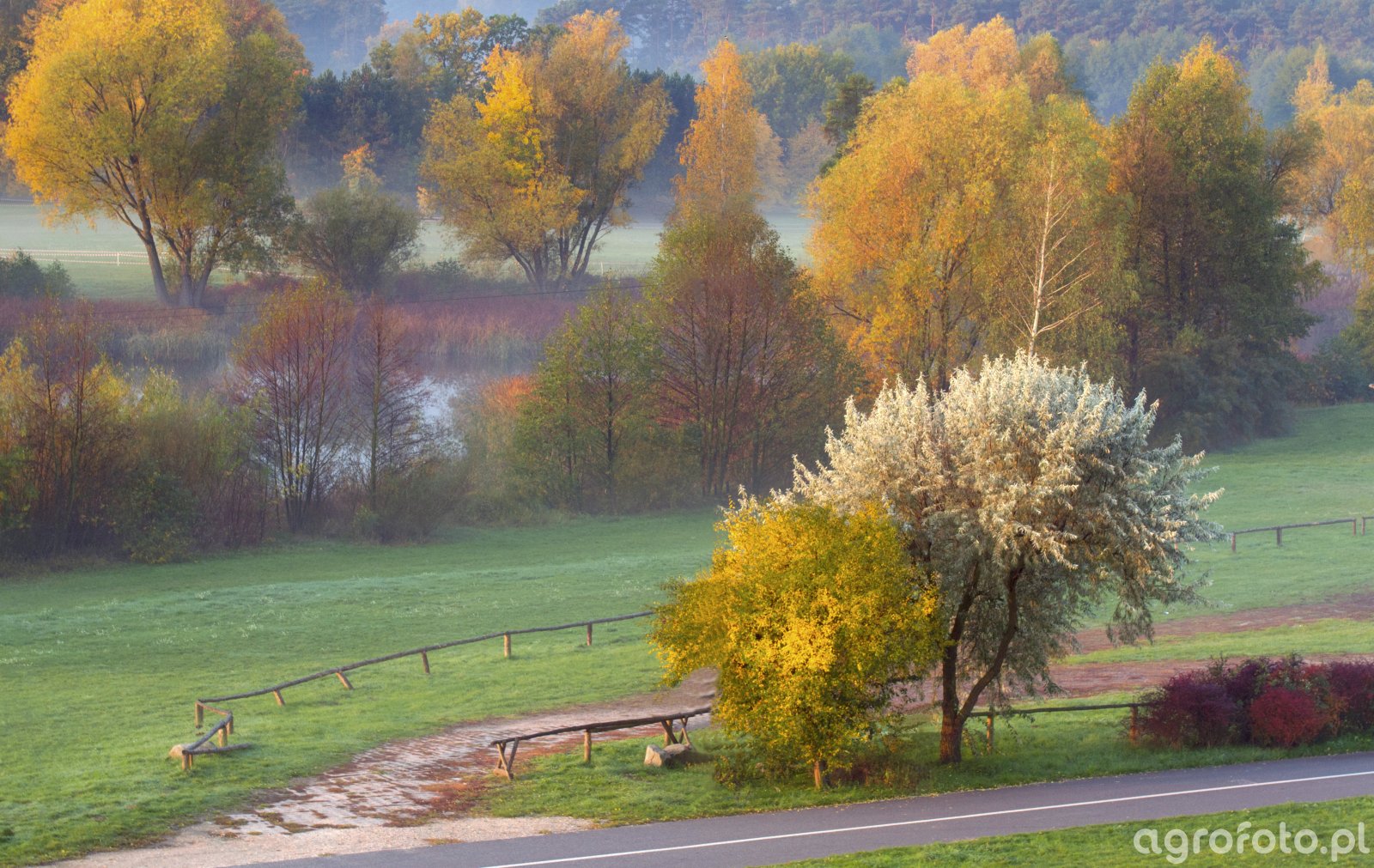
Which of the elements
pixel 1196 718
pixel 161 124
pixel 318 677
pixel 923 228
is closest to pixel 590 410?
pixel 923 228

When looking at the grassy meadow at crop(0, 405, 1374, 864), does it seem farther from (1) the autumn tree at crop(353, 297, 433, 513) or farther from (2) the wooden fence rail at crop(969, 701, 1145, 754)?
(1) the autumn tree at crop(353, 297, 433, 513)

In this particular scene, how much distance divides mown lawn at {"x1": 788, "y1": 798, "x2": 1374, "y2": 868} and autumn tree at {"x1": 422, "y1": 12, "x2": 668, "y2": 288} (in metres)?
70.3

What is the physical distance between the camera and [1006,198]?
191 feet

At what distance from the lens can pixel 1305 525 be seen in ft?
144

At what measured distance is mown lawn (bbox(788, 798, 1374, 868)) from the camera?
16.8m

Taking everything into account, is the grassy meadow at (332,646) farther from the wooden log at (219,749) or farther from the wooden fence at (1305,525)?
the wooden fence at (1305,525)

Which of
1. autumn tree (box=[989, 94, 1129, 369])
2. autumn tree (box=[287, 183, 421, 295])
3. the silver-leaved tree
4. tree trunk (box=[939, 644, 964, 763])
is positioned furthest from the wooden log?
autumn tree (box=[287, 183, 421, 295])

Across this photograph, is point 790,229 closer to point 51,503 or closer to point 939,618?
point 51,503

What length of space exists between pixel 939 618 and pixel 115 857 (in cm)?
1201

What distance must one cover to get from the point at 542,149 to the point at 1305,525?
2169 inches

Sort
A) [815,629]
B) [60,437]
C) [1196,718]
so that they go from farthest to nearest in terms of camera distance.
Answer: [60,437] → [1196,718] → [815,629]

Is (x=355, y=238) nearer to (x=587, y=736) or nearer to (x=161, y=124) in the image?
(x=161, y=124)

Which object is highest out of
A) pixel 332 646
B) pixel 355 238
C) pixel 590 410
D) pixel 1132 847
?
pixel 355 238

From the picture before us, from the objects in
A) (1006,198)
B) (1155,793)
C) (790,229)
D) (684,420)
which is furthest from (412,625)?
(790,229)
